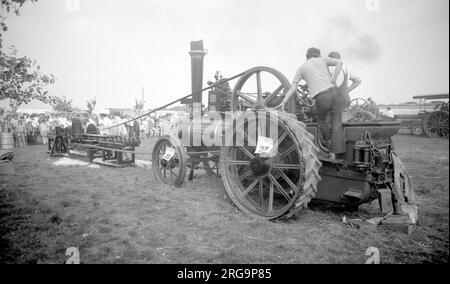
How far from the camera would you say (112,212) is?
13.4ft

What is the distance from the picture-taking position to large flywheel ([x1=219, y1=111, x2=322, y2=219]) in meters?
3.26

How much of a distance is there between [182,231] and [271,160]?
4.72ft

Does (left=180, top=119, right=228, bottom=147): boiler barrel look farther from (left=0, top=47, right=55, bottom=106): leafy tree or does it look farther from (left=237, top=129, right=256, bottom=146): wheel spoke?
(left=0, top=47, right=55, bottom=106): leafy tree

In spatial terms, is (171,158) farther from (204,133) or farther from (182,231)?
(182,231)

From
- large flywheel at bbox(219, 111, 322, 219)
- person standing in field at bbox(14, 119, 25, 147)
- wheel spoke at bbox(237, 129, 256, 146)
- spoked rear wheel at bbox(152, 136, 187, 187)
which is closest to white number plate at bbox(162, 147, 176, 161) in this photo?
spoked rear wheel at bbox(152, 136, 187, 187)

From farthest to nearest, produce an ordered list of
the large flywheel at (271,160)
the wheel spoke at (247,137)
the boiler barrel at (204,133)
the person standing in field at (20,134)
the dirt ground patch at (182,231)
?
1. the person standing in field at (20,134)
2. the boiler barrel at (204,133)
3. the wheel spoke at (247,137)
4. the large flywheel at (271,160)
5. the dirt ground patch at (182,231)

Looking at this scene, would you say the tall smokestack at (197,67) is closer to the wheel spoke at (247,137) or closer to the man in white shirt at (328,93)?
the wheel spoke at (247,137)

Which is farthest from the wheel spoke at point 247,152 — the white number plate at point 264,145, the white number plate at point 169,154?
the white number plate at point 169,154

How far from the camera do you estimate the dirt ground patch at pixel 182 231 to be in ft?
9.12

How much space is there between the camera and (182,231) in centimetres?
341

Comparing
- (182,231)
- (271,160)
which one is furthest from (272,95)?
(182,231)

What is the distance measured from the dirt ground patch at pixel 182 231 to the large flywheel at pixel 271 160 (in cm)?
27
